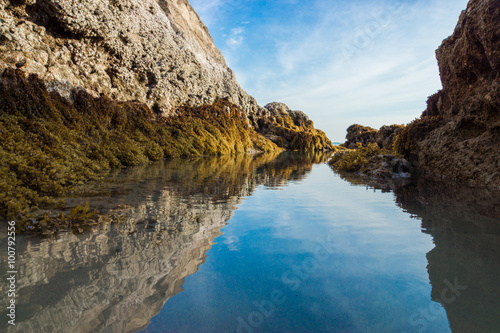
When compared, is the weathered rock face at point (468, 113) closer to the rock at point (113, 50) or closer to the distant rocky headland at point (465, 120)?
the distant rocky headland at point (465, 120)

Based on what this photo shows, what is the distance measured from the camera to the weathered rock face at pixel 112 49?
16609 millimetres

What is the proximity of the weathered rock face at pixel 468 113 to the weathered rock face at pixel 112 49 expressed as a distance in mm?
23855

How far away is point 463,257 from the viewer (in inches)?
147

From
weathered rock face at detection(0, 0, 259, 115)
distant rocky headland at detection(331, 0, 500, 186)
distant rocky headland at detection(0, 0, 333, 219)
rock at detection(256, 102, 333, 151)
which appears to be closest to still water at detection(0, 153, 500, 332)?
distant rocky headland at detection(0, 0, 333, 219)

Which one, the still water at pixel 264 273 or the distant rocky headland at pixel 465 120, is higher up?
the distant rocky headland at pixel 465 120

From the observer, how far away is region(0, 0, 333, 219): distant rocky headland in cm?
732

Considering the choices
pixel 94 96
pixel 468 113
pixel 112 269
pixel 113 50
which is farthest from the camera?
pixel 113 50

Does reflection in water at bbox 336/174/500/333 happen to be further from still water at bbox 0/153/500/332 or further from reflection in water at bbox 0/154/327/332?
reflection in water at bbox 0/154/327/332

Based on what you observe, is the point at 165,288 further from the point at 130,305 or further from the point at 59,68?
the point at 59,68

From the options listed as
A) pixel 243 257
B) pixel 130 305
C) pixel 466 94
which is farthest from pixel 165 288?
pixel 466 94

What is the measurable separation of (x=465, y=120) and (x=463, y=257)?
1231 centimetres

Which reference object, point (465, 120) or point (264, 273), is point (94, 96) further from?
point (465, 120)

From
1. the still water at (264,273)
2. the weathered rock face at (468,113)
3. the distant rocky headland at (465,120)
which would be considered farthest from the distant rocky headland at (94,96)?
the weathered rock face at (468,113)

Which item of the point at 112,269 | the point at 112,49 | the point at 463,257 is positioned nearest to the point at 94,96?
the point at 112,49
